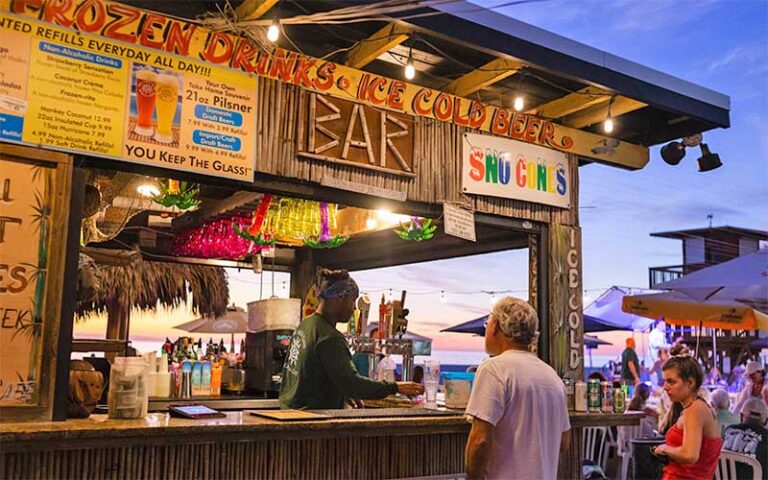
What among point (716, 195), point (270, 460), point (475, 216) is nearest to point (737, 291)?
point (475, 216)

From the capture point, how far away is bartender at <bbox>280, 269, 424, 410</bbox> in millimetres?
4078

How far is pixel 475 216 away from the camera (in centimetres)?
498

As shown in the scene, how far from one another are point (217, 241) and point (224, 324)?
3.94 m

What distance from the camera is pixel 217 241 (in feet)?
24.6

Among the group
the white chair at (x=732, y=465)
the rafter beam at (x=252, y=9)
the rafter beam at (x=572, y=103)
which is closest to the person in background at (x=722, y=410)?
the white chair at (x=732, y=465)

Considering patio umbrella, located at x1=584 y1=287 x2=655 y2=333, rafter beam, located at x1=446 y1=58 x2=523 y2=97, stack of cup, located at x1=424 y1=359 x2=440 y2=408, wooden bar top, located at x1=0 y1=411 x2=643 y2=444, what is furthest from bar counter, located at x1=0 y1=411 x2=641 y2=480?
patio umbrella, located at x1=584 y1=287 x2=655 y2=333

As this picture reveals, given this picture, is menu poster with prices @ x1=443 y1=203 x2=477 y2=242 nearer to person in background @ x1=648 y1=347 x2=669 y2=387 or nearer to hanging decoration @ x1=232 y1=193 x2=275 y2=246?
hanging decoration @ x1=232 y1=193 x2=275 y2=246

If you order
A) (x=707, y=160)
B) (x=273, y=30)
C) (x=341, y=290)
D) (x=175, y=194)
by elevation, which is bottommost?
(x=341, y=290)

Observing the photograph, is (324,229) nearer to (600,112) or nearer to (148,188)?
(148,188)

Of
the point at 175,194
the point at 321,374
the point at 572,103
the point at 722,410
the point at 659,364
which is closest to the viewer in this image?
the point at 321,374

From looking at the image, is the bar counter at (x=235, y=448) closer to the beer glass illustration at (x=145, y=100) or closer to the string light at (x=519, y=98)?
the beer glass illustration at (x=145, y=100)

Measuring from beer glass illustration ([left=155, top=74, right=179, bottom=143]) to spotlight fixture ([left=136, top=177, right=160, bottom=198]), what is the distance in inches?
62.7

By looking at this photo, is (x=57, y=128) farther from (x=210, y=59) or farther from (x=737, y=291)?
(x=737, y=291)

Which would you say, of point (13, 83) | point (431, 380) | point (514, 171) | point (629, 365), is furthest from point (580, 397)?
point (629, 365)
